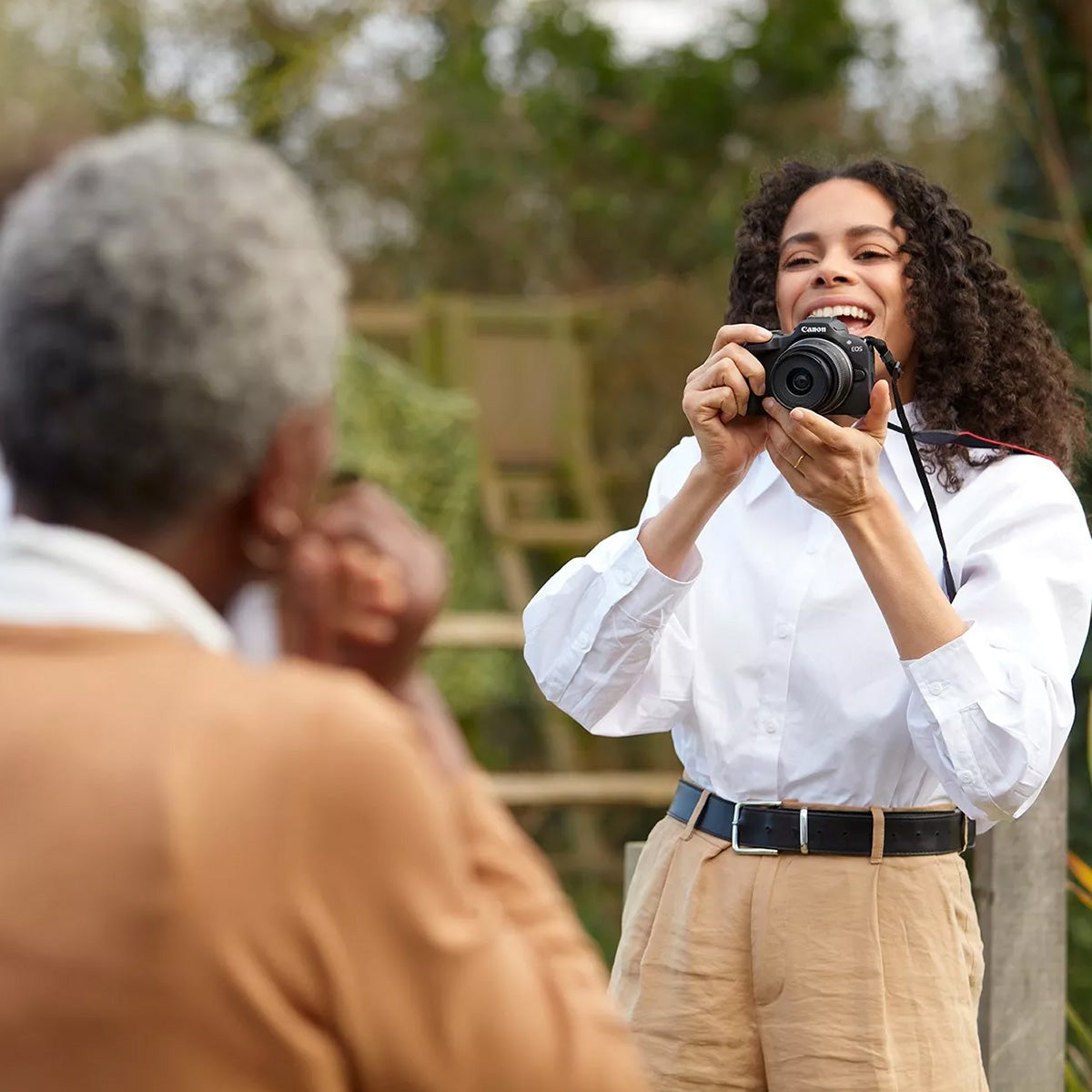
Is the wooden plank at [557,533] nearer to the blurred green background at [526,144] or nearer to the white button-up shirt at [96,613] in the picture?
the blurred green background at [526,144]

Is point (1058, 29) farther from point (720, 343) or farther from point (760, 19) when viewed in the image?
point (760, 19)

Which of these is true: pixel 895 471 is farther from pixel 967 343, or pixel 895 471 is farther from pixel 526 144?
pixel 526 144

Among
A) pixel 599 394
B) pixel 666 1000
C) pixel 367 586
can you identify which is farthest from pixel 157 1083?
pixel 599 394

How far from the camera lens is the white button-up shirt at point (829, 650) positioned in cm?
177

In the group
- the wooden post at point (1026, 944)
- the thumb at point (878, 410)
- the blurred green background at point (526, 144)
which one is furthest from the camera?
the blurred green background at point (526, 144)

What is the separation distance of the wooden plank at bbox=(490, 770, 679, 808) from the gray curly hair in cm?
475

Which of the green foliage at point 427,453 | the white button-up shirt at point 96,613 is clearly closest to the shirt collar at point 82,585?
the white button-up shirt at point 96,613

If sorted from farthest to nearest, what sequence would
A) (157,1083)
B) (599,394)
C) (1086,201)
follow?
(599,394)
(1086,201)
(157,1083)

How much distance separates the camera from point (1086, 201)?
Result: 171 inches

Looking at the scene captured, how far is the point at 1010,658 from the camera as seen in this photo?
5.88ft

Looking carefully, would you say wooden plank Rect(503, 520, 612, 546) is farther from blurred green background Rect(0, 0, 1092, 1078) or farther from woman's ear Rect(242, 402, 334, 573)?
woman's ear Rect(242, 402, 334, 573)

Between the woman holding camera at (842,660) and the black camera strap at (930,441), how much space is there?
1 centimetres

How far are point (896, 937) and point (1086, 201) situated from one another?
302 centimetres

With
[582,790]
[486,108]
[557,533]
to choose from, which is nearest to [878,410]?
[582,790]
